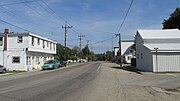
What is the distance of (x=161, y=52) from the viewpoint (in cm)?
2922

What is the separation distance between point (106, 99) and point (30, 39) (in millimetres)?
32318

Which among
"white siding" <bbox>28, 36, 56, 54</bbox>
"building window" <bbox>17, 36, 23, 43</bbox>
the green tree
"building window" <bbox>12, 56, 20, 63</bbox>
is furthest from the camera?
the green tree

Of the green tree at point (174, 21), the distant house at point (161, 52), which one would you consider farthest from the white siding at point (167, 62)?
the green tree at point (174, 21)

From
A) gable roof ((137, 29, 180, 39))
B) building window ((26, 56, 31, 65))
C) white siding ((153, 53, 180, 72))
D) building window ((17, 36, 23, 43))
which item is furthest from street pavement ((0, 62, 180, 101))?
building window ((17, 36, 23, 43))

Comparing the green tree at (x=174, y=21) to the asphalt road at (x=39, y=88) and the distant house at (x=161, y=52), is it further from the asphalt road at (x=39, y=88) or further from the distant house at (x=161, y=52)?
the asphalt road at (x=39, y=88)

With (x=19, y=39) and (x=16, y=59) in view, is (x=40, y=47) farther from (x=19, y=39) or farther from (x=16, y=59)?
(x=16, y=59)

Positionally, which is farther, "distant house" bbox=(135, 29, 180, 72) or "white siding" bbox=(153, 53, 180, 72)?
"distant house" bbox=(135, 29, 180, 72)

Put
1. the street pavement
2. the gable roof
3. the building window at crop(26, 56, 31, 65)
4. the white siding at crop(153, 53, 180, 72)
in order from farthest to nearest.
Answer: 1. the building window at crop(26, 56, 31, 65)
2. the gable roof
3. the white siding at crop(153, 53, 180, 72)
4. the street pavement

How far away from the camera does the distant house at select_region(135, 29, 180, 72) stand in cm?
2897

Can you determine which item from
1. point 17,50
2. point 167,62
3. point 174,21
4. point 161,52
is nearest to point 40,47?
point 17,50

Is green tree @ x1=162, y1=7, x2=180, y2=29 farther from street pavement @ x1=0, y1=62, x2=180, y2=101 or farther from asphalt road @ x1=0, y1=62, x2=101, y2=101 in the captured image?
asphalt road @ x1=0, y1=62, x2=101, y2=101

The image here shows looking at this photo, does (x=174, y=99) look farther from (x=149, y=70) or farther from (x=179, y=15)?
(x=179, y=15)

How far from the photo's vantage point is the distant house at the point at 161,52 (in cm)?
2897

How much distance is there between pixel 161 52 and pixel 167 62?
1358 mm
